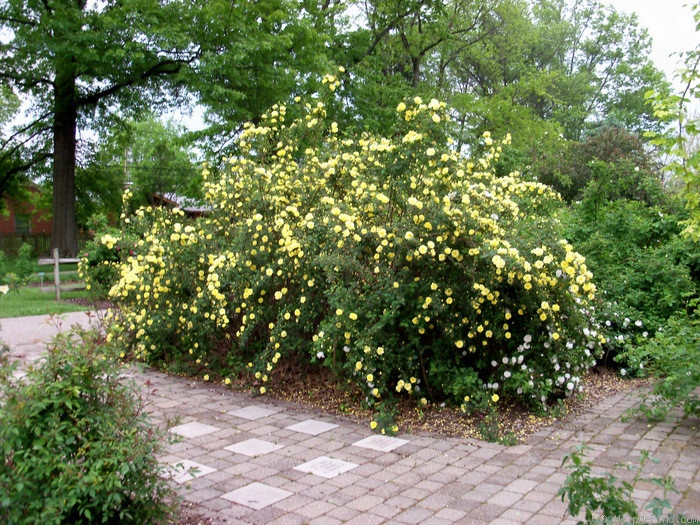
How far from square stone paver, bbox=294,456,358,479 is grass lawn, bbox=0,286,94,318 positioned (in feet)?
26.1

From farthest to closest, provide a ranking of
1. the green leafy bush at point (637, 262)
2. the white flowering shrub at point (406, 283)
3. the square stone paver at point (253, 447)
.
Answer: the green leafy bush at point (637, 262)
the white flowering shrub at point (406, 283)
the square stone paver at point (253, 447)

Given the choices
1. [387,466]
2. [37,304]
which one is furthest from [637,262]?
[37,304]

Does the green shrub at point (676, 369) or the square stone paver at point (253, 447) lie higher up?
the green shrub at point (676, 369)

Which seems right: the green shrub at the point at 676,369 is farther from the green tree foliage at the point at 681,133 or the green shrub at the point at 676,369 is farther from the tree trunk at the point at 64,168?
the tree trunk at the point at 64,168

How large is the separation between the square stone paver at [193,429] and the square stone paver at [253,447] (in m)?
0.41

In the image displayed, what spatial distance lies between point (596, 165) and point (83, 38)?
45.8ft

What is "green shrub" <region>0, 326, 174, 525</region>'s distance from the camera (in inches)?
99.2

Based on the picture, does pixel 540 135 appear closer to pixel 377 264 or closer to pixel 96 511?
pixel 377 264

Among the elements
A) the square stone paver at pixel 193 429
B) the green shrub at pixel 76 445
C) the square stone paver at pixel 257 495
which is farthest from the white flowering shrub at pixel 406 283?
the green shrub at pixel 76 445

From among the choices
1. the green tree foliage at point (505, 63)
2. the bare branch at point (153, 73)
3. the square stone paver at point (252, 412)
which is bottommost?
the square stone paver at point (252, 412)

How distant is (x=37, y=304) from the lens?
1418 cm

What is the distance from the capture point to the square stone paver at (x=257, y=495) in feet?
11.7

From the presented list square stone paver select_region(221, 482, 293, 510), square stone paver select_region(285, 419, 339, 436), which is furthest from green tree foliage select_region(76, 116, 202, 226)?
square stone paver select_region(221, 482, 293, 510)

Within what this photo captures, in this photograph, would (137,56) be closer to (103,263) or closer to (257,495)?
(103,263)
